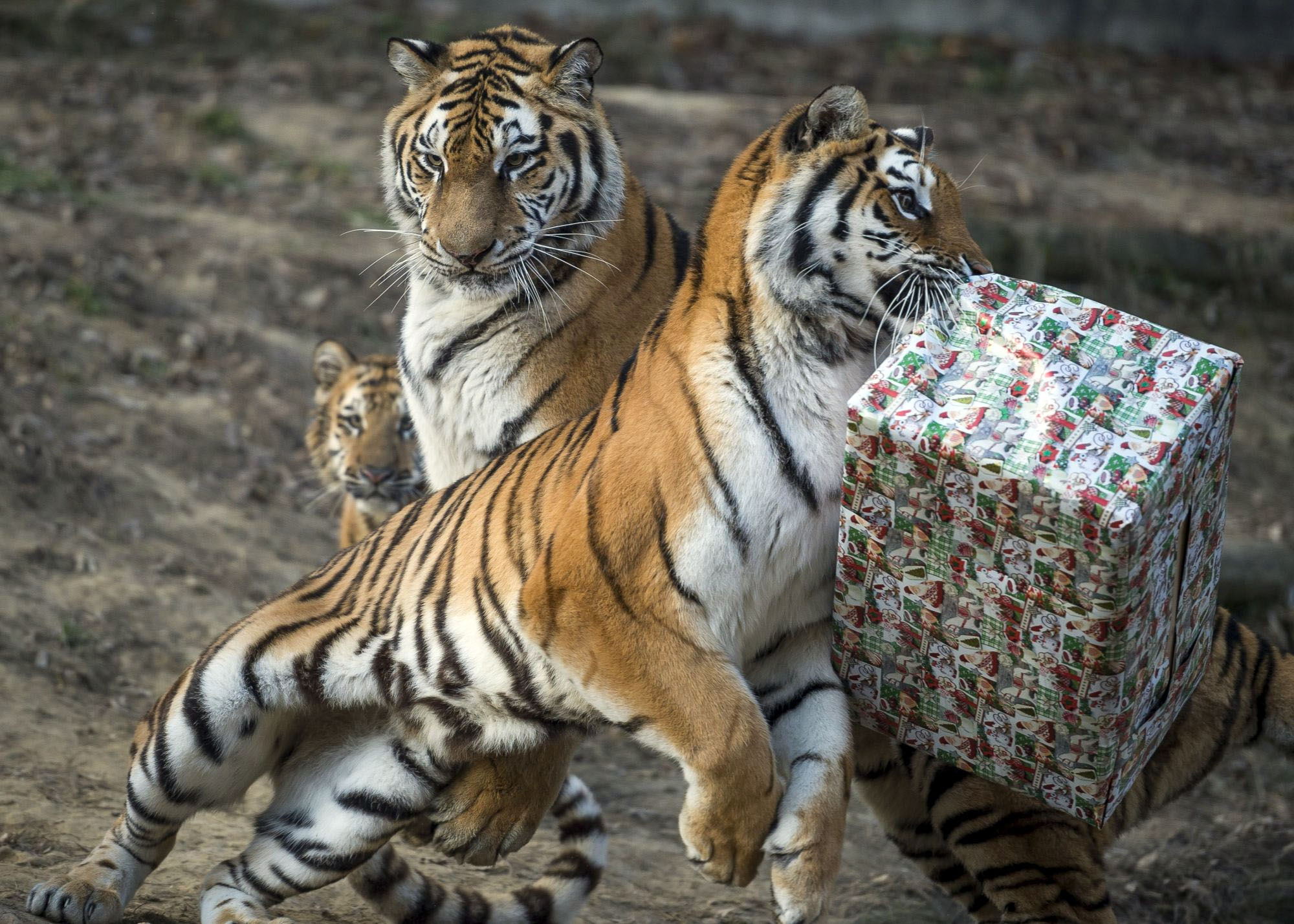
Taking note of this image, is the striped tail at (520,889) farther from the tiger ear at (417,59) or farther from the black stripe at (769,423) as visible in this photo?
the tiger ear at (417,59)

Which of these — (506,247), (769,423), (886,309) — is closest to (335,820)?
(769,423)

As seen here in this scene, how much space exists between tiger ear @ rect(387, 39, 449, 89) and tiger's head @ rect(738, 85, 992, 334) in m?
1.49

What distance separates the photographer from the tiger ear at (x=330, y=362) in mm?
4633

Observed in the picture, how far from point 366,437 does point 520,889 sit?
175 centimetres

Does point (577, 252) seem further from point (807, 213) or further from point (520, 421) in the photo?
point (807, 213)

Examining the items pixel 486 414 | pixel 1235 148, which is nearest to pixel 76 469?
pixel 486 414

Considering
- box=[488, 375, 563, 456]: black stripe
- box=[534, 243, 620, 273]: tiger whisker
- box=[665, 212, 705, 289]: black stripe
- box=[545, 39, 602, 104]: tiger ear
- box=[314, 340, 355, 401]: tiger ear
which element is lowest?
box=[314, 340, 355, 401]: tiger ear

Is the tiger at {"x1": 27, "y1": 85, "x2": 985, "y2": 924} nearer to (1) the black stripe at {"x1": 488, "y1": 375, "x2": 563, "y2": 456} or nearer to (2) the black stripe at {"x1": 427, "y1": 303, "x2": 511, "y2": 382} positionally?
(1) the black stripe at {"x1": 488, "y1": 375, "x2": 563, "y2": 456}

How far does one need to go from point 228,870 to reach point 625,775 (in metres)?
1.74

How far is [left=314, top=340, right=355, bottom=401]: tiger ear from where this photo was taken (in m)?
4.63

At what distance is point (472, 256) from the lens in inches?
132

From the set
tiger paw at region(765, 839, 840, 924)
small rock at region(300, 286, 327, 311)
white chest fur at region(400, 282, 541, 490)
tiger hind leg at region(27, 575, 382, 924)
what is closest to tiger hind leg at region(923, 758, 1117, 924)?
tiger paw at region(765, 839, 840, 924)

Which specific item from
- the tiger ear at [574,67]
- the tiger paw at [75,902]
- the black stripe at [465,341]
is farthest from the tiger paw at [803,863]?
the tiger ear at [574,67]

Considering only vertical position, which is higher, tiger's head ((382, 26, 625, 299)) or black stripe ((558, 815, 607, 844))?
tiger's head ((382, 26, 625, 299))
